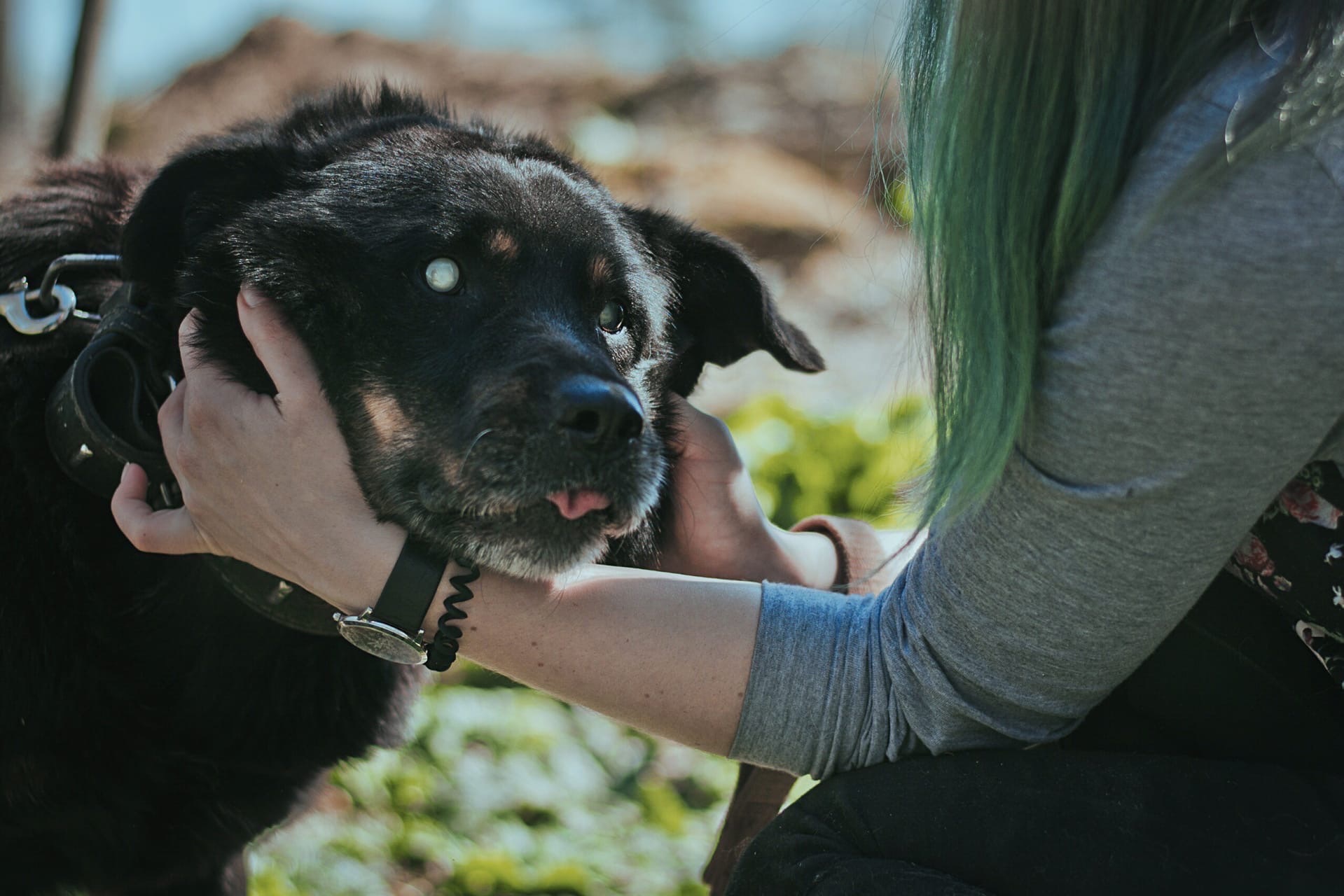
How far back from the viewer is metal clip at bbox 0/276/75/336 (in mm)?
2049

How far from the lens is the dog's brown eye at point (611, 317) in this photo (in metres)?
2.15

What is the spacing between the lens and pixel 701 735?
1.80 m

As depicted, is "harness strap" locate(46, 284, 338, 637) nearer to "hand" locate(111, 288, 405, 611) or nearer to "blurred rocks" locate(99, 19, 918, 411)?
"hand" locate(111, 288, 405, 611)

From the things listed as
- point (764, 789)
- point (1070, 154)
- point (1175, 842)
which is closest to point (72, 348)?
point (764, 789)

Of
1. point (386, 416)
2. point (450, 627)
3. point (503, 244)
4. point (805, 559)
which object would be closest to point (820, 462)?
point (805, 559)

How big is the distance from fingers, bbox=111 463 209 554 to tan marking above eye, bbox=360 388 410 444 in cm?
33

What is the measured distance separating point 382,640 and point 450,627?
10cm

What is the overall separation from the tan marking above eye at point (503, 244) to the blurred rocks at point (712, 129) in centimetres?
416

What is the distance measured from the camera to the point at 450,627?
5.67ft

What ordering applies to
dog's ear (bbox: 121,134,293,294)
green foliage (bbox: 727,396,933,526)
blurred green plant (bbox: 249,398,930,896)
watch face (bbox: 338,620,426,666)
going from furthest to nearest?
green foliage (bbox: 727,396,933,526) → blurred green plant (bbox: 249,398,930,896) → dog's ear (bbox: 121,134,293,294) → watch face (bbox: 338,620,426,666)

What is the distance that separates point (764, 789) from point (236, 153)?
5.18 feet

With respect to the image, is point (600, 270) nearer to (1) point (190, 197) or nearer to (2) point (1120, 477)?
(1) point (190, 197)

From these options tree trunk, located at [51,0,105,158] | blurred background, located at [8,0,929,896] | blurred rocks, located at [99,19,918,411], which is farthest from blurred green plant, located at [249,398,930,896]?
blurred rocks, located at [99,19,918,411]

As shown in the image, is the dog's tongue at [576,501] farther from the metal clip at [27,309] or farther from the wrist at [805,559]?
the metal clip at [27,309]
